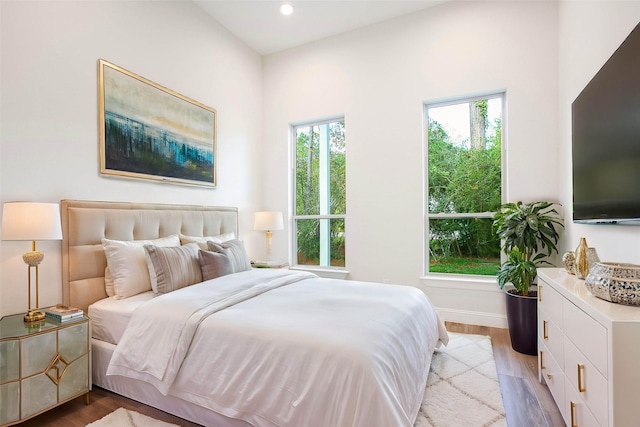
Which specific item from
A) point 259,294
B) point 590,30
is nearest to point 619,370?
point 259,294

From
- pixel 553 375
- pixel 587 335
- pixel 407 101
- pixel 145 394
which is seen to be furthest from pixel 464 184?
pixel 145 394

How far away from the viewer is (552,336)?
191 cm

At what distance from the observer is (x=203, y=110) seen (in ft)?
11.8

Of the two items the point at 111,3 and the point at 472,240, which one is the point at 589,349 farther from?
the point at 111,3

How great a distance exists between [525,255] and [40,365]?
3.70m

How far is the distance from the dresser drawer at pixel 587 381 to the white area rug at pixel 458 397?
1.58ft

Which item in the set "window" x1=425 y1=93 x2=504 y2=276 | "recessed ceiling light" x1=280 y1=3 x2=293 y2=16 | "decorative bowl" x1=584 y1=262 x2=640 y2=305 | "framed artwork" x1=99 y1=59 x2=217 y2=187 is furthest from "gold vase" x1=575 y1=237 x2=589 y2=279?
"recessed ceiling light" x1=280 y1=3 x2=293 y2=16

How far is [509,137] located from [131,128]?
3663 mm

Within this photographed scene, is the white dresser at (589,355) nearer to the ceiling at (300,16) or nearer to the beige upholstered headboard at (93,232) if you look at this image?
the beige upholstered headboard at (93,232)

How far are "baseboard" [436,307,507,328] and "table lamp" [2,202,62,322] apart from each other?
3.50 m

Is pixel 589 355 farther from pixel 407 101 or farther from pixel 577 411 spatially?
pixel 407 101

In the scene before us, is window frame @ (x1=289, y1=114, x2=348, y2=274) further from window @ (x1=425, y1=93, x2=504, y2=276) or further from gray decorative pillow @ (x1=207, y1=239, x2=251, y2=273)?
gray decorative pillow @ (x1=207, y1=239, x2=251, y2=273)

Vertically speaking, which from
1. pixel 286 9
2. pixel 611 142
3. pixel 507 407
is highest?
pixel 286 9

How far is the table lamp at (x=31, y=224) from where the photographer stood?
1818mm
